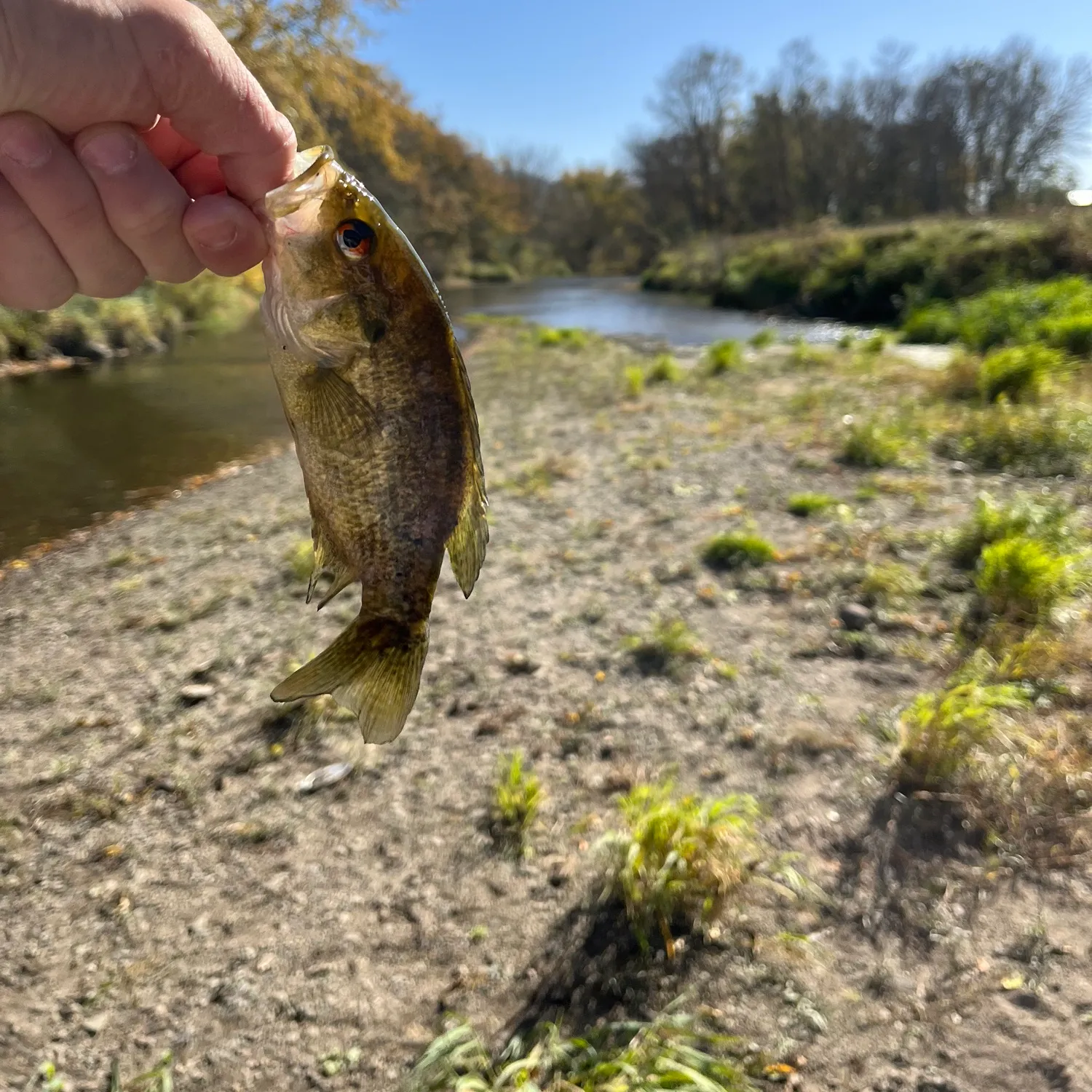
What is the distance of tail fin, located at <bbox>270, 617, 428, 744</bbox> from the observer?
1.80m

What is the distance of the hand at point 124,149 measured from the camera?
1.71m

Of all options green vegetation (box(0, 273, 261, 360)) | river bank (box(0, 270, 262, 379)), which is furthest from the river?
green vegetation (box(0, 273, 261, 360))

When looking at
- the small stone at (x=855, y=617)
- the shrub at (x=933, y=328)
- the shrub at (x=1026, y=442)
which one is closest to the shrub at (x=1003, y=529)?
the small stone at (x=855, y=617)

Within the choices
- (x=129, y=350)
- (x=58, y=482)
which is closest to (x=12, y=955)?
(x=58, y=482)

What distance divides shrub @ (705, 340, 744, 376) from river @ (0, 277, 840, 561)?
659 centimetres

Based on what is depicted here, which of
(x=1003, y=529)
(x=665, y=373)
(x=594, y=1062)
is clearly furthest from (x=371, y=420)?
(x=665, y=373)

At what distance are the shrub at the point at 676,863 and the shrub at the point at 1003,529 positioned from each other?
3161 mm

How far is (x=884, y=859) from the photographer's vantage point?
3.15 metres

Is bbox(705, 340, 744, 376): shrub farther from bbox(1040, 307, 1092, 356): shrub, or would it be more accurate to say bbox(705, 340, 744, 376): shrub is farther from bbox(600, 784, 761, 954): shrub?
bbox(600, 784, 761, 954): shrub

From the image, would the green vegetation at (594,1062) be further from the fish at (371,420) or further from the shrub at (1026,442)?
the shrub at (1026,442)

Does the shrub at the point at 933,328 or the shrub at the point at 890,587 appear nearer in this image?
the shrub at the point at 890,587

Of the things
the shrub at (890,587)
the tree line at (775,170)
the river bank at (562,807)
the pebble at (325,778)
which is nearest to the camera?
the river bank at (562,807)

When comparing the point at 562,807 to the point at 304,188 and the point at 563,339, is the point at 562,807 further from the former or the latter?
the point at 563,339

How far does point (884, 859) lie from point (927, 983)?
57cm
